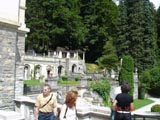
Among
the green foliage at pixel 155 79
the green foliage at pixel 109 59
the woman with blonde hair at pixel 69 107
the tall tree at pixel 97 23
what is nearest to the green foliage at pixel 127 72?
the green foliage at pixel 155 79

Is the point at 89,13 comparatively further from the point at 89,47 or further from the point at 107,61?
the point at 107,61

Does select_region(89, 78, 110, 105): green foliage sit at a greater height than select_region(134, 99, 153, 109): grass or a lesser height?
greater

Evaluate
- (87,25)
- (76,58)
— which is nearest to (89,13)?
(87,25)

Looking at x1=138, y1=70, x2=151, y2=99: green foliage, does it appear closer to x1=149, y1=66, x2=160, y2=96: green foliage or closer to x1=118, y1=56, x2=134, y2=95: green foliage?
x1=149, y1=66, x2=160, y2=96: green foliage

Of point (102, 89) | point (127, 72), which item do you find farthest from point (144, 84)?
point (102, 89)

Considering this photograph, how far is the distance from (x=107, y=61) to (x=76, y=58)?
224 inches

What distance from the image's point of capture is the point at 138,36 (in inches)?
1671

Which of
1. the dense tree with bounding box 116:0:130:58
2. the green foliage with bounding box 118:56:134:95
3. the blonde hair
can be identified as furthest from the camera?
the dense tree with bounding box 116:0:130:58

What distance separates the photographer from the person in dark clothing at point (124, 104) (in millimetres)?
6129

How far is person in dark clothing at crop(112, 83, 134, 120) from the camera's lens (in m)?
6.13

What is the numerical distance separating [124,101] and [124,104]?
7 centimetres

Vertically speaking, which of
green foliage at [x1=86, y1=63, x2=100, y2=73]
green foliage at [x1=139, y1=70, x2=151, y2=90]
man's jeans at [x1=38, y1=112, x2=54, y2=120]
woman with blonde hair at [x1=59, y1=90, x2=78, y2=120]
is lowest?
man's jeans at [x1=38, y1=112, x2=54, y2=120]

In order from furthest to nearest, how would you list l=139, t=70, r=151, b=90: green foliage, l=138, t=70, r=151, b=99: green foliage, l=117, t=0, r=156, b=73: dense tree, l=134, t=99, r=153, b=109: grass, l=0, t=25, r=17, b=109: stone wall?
l=117, t=0, r=156, b=73: dense tree, l=139, t=70, r=151, b=90: green foliage, l=138, t=70, r=151, b=99: green foliage, l=134, t=99, r=153, b=109: grass, l=0, t=25, r=17, b=109: stone wall

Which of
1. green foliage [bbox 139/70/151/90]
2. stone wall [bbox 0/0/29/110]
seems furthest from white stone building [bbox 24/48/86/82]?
stone wall [bbox 0/0/29/110]
